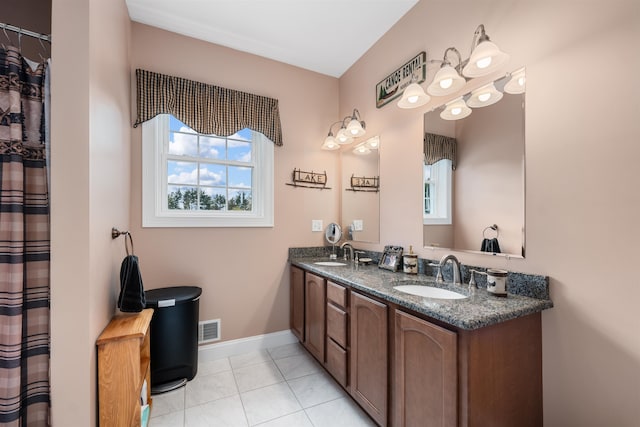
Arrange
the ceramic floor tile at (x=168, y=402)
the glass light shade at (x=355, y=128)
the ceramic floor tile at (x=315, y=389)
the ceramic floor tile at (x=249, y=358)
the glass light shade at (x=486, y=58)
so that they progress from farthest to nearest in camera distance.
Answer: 1. the glass light shade at (x=355, y=128)
2. the ceramic floor tile at (x=249, y=358)
3. the ceramic floor tile at (x=315, y=389)
4. the ceramic floor tile at (x=168, y=402)
5. the glass light shade at (x=486, y=58)

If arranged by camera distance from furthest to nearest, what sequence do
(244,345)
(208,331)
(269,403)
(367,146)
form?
(367,146)
(244,345)
(208,331)
(269,403)

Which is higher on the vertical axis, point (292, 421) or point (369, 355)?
point (369, 355)

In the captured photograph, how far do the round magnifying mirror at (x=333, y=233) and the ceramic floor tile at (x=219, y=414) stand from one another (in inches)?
63.0

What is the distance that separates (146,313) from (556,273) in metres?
2.30

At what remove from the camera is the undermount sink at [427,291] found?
154 cm

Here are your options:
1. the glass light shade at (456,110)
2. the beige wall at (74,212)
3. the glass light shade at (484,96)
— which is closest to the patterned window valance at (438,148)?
the glass light shade at (456,110)

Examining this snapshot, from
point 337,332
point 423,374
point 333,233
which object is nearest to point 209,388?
point 337,332

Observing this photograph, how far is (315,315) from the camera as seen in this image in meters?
2.20

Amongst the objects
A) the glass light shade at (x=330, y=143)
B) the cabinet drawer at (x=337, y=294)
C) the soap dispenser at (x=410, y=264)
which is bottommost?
the cabinet drawer at (x=337, y=294)

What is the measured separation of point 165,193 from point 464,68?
2361 millimetres

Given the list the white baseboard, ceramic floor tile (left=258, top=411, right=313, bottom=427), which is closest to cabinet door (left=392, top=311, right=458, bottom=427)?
ceramic floor tile (left=258, top=411, right=313, bottom=427)

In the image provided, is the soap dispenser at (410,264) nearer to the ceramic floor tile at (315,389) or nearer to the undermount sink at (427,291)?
the undermount sink at (427,291)

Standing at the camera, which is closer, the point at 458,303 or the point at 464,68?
the point at 458,303

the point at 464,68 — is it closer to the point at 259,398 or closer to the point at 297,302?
the point at 297,302
